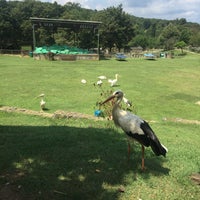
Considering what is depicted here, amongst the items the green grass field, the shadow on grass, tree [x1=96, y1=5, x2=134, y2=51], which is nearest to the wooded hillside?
tree [x1=96, y1=5, x2=134, y2=51]

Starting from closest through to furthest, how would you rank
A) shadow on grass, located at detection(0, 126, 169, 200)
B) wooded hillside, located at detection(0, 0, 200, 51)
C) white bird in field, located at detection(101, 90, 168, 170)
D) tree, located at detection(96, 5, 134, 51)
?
shadow on grass, located at detection(0, 126, 169, 200) → white bird in field, located at detection(101, 90, 168, 170) → wooded hillside, located at detection(0, 0, 200, 51) → tree, located at detection(96, 5, 134, 51)

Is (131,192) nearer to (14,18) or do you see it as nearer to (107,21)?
(107,21)

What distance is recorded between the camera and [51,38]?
50625mm

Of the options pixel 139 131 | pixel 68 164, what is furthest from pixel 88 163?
pixel 139 131

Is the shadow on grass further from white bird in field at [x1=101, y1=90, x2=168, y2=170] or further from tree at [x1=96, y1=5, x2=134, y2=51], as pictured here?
tree at [x1=96, y1=5, x2=134, y2=51]

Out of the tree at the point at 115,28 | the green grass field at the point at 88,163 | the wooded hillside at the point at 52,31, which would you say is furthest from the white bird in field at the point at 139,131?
the tree at the point at 115,28

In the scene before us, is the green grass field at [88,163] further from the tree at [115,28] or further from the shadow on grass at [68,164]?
the tree at [115,28]

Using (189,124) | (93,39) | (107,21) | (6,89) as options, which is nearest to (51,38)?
(93,39)

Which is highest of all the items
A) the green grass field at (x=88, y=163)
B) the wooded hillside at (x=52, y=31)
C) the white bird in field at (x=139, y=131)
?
the wooded hillside at (x=52, y=31)

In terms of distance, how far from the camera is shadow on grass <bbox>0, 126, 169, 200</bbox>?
148 inches

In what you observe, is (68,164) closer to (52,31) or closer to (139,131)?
(139,131)

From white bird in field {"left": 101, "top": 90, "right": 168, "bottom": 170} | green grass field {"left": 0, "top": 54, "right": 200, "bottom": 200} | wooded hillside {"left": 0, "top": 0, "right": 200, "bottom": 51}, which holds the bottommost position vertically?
green grass field {"left": 0, "top": 54, "right": 200, "bottom": 200}

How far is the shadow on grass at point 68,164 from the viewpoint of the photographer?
3.75 metres

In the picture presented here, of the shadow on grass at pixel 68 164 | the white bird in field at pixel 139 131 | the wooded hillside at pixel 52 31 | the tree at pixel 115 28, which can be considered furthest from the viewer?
the tree at pixel 115 28
